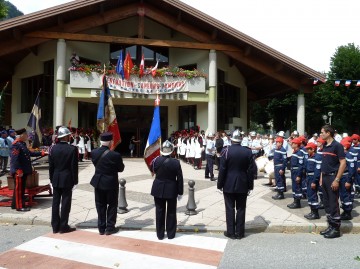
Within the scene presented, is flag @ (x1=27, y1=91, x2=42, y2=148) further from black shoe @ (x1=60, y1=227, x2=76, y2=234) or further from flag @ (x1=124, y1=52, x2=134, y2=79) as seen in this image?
black shoe @ (x1=60, y1=227, x2=76, y2=234)

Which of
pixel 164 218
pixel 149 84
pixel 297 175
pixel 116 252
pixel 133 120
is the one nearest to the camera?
pixel 116 252

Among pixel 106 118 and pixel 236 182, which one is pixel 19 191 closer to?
pixel 106 118

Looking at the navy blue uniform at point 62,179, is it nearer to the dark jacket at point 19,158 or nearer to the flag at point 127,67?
the dark jacket at point 19,158

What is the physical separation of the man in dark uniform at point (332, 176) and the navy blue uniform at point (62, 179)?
4872mm

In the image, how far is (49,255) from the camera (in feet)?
17.3

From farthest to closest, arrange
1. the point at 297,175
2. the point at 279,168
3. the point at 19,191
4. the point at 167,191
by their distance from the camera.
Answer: the point at 279,168, the point at 297,175, the point at 19,191, the point at 167,191

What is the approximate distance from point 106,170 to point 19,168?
2667 millimetres

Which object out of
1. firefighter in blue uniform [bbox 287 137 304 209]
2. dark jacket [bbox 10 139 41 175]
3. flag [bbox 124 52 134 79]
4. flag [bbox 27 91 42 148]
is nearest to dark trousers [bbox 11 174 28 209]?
dark jacket [bbox 10 139 41 175]

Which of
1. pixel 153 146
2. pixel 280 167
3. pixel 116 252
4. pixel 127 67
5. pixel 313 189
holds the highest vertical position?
pixel 127 67

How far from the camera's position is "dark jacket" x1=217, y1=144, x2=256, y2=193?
6230 millimetres

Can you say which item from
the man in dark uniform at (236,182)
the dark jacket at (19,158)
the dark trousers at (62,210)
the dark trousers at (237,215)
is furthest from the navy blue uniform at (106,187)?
the dark jacket at (19,158)

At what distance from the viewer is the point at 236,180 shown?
6230mm

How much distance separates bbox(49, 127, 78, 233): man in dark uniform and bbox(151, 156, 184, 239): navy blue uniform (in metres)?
1.70

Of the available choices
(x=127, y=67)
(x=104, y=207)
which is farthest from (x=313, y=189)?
(x=127, y=67)
